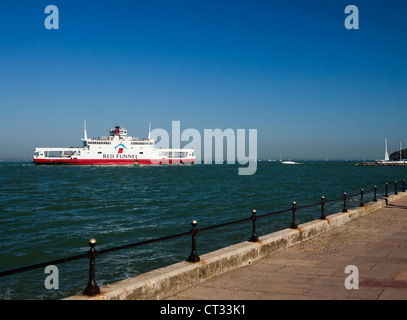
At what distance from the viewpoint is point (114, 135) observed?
125688 mm

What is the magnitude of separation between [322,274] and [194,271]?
2.41 meters

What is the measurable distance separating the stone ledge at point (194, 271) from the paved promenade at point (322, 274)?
14 cm

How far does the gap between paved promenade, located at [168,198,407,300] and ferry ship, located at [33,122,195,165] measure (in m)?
115

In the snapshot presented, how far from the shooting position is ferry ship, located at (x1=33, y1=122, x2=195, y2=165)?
378 ft

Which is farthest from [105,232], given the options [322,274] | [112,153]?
[112,153]

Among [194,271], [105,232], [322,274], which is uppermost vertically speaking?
[194,271]

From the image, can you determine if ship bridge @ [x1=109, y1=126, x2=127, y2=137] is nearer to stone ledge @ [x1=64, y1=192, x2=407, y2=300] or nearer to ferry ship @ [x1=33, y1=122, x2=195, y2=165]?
ferry ship @ [x1=33, y1=122, x2=195, y2=165]

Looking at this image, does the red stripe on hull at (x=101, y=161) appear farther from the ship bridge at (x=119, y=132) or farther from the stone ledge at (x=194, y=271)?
the stone ledge at (x=194, y=271)

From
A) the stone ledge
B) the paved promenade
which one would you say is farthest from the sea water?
the paved promenade

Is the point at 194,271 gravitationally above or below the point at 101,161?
above

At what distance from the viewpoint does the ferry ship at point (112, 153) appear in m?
115

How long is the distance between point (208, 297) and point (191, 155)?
133511 millimetres

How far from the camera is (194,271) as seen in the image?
20.1 ft

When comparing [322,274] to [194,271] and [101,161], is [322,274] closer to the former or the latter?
[194,271]
